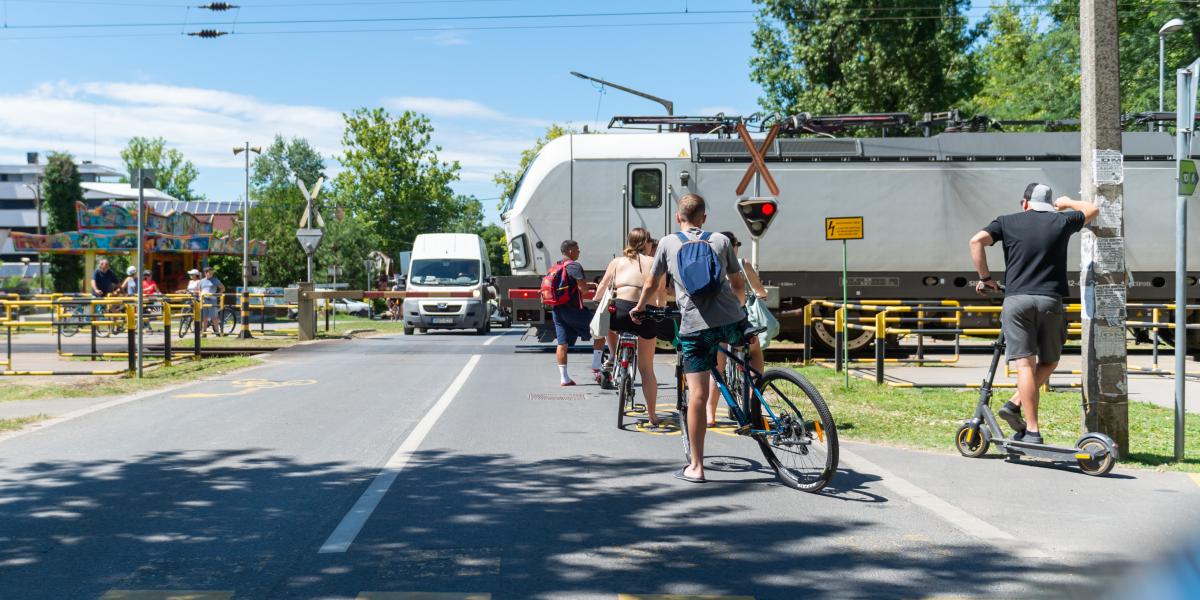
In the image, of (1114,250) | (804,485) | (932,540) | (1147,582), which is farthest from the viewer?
(1114,250)

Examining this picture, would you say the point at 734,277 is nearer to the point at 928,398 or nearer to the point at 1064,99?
the point at 928,398

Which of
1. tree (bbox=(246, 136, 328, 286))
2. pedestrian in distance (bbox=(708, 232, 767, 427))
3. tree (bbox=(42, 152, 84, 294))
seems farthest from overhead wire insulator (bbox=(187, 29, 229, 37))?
tree (bbox=(42, 152, 84, 294))

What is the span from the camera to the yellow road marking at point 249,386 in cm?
1212

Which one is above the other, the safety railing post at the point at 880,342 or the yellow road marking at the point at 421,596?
the safety railing post at the point at 880,342

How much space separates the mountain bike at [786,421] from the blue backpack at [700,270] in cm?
46

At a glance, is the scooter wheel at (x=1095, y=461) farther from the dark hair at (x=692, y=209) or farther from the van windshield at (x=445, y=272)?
the van windshield at (x=445, y=272)

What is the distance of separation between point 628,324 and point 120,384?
7944 millimetres

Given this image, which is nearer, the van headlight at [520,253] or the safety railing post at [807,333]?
the safety railing post at [807,333]

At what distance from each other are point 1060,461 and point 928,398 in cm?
426

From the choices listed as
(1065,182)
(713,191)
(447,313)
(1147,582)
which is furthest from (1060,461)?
(447,313)

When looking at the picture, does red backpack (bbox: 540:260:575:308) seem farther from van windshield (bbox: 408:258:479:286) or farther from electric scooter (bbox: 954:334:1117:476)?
van windshield (bbox: 408:258:479:286)

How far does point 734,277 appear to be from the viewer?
22.4 feet

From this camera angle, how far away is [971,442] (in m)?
7.54

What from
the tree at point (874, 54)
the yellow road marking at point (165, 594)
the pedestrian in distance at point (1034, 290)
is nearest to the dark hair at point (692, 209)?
the pedestrian in distance at point (1034, 290)
